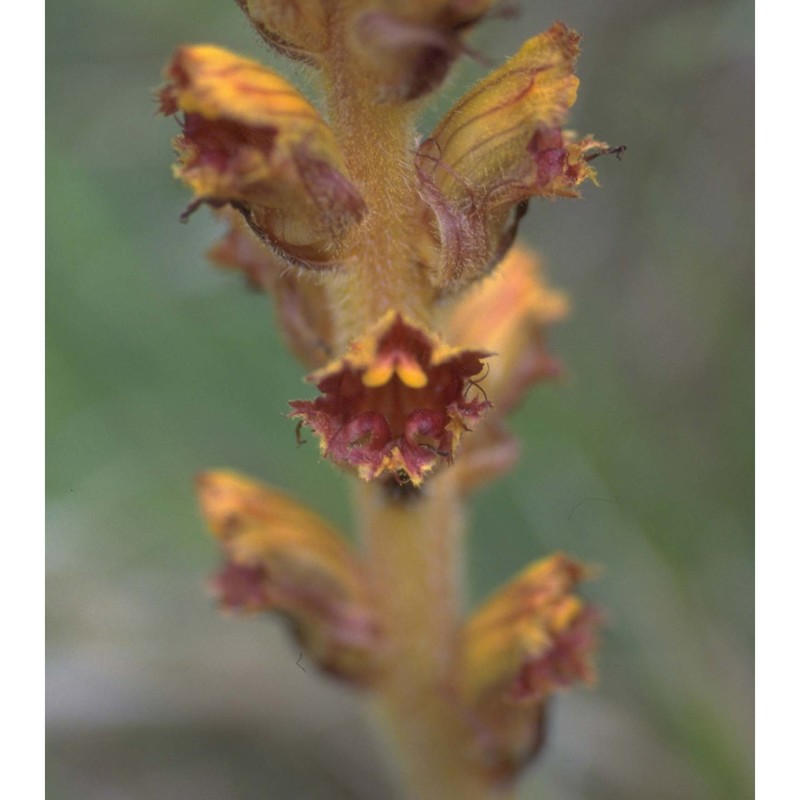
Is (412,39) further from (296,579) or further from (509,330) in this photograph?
(296,579)

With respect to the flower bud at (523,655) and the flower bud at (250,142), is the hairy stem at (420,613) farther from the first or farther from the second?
the flower bud at (250,142)

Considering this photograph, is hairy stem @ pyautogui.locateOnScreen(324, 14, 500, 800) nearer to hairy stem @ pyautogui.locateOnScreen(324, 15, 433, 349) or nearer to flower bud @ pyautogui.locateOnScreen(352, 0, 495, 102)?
hairy stem @ pyautogui.locateOnScreen(324, 15, 433, 349)

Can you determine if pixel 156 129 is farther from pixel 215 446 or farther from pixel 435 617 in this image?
pixel 435 617

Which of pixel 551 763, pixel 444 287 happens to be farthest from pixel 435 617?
pixel 551 763

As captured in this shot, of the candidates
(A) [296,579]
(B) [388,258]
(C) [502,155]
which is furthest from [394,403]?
(A) [296,579]

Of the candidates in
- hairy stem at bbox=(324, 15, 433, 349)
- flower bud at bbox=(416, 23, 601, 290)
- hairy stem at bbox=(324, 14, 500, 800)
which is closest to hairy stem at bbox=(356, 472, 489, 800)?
hairy stem at bbox=(324, 14, 500, 800)

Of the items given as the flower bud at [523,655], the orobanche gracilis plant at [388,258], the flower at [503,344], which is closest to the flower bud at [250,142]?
the orobanche gracilis plant at [388,258]
